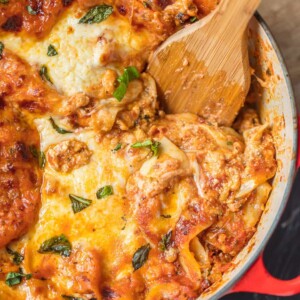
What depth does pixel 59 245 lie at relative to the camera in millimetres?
2123

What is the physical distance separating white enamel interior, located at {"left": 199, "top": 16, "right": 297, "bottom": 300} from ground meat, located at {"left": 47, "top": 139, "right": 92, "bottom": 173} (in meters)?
0.70

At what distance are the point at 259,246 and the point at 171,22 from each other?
0.95 m

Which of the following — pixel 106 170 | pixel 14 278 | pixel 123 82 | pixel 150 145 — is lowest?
pixel 14 278

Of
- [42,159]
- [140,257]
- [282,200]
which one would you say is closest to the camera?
[282,200]

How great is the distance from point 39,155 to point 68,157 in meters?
0.15

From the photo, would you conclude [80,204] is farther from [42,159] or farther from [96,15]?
[96,15]

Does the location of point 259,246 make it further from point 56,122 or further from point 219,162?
point 56,122

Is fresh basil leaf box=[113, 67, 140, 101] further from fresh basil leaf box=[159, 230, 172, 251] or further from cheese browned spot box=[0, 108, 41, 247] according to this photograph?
fresh basil leaf box=[159, 230, 172, 251]

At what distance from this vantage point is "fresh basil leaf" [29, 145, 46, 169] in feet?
7.27

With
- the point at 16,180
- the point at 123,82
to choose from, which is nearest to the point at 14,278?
the point at 16,180

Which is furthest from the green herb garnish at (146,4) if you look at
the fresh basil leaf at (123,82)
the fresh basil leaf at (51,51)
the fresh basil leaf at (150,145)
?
the fresh basil leaf at (150,145)

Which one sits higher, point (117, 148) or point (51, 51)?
point (51, 51)

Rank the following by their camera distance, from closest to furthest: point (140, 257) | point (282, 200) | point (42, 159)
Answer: point (282, 200) < point (140, 257) < point (42, 159)

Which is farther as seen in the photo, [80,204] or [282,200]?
[80,204]
